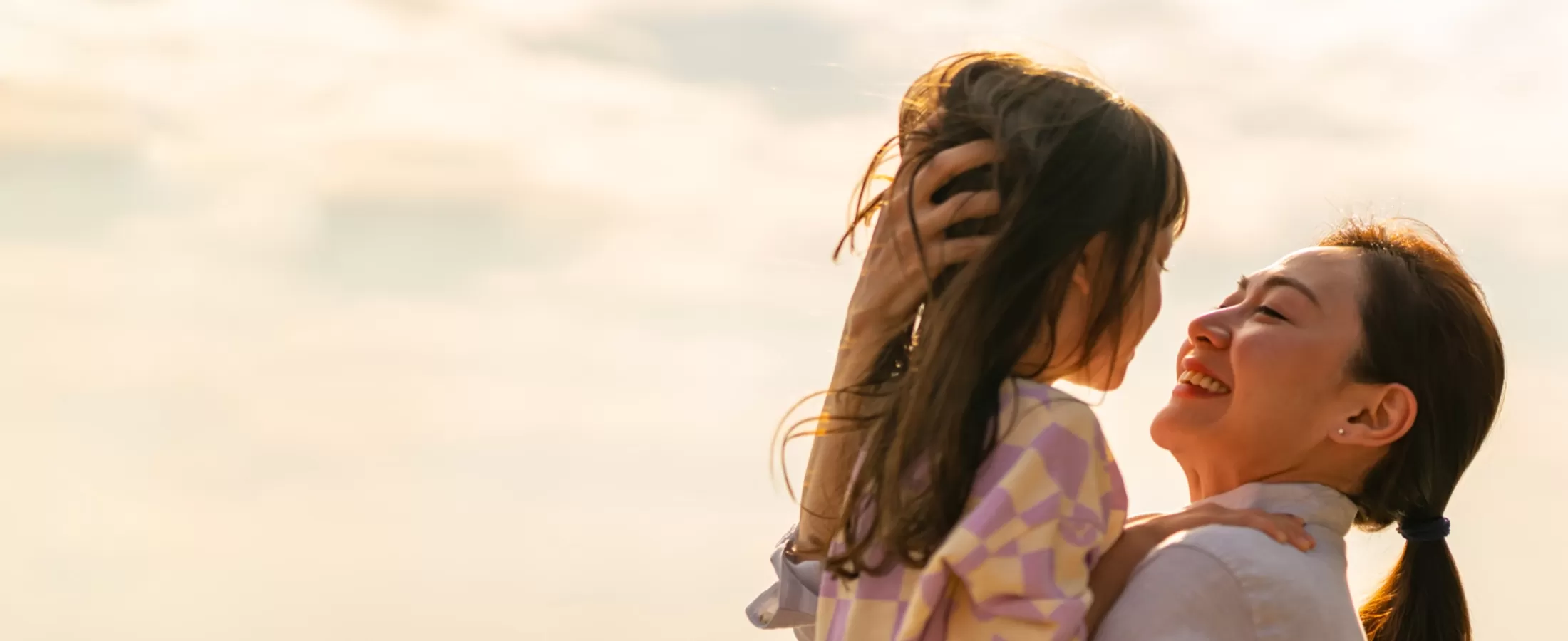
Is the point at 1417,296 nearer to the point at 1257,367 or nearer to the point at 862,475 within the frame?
the point at 1257,367

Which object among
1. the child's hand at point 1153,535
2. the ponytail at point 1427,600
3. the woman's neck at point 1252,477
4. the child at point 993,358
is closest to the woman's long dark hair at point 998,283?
the child at point 993,358

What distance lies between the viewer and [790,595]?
3.89 m

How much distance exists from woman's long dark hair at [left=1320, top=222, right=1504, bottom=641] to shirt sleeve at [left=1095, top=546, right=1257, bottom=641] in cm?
83

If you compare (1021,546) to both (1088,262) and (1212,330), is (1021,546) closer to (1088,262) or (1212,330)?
(1088,262)

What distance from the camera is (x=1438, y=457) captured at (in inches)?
166

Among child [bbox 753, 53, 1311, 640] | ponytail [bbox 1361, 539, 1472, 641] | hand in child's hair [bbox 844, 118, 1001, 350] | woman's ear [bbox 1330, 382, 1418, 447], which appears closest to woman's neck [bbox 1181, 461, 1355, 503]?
woman's ear [bbox 1330, 382, 1418, 447]

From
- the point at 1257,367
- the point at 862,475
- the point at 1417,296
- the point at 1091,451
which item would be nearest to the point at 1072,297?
the point at 1091,451

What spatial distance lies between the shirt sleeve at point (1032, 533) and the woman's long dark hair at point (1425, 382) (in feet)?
4.52

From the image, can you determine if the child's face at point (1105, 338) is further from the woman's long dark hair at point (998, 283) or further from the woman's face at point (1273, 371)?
the woman's face at point (1273, 371)

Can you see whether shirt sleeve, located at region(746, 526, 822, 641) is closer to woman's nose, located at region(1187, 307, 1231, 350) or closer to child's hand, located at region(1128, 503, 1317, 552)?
child's hand, located at region(1128, 503, 1317, 552)

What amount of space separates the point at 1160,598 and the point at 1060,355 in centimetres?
63

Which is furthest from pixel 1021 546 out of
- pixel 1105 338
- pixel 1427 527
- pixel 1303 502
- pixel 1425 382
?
pixel 1427 527

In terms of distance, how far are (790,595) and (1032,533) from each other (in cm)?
108

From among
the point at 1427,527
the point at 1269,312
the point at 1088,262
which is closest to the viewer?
the point at 1088,262
